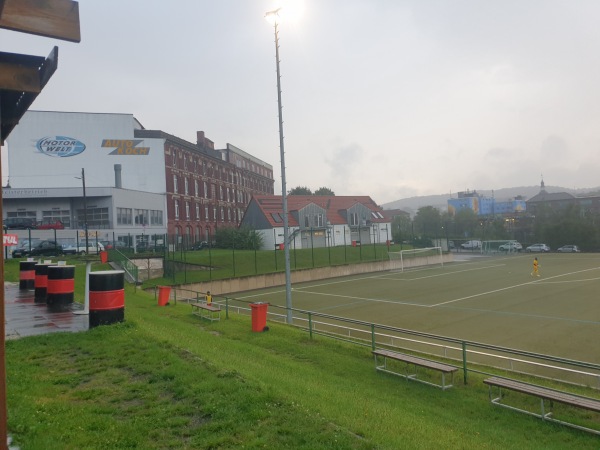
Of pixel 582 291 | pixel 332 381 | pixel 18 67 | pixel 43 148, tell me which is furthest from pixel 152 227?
pixel 18 67

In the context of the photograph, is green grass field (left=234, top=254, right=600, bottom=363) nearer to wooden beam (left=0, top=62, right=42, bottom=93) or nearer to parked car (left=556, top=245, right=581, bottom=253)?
wooden beam (left=0, top=62, right=42, bottom=93)

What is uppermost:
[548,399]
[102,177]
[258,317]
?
[102,177]

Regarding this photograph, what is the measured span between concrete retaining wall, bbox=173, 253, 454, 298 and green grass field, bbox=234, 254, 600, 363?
176 centimetres

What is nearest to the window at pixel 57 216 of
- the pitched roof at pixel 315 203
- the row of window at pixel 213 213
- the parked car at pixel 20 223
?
the parked car at pixel 20 223

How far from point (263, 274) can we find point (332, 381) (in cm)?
3027

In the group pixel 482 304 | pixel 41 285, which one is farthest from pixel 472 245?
pixel 41 285

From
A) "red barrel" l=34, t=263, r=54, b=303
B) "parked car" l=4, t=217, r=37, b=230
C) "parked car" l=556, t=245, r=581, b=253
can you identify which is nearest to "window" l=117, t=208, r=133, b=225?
"parked car" l=4, t=217, r=37, b=230

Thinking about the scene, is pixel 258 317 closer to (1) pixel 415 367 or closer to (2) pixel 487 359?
(1) pixel 415 367

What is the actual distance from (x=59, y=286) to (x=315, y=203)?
57697 mm

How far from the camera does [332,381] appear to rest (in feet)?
29.5

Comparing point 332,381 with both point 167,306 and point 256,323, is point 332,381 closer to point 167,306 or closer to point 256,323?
point 256,323

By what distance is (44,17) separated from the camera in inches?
141

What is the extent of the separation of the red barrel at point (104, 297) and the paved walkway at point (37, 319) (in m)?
0.41

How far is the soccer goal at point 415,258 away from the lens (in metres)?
53.2
